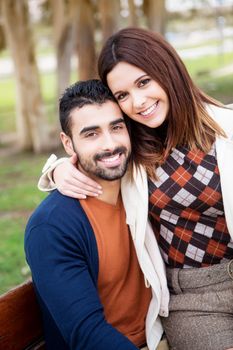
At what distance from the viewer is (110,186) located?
8.84 feet

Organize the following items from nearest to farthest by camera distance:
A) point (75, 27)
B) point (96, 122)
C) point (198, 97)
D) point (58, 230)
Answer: point (58, 230)
point (96, 122)
point (198, 97)
point (75, 27)

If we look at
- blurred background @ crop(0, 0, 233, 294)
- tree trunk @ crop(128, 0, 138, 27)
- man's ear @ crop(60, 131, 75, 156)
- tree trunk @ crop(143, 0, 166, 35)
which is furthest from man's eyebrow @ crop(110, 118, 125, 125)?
tree trunk @ crop(128, 0, 138, 27)

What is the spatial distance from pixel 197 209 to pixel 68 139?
0.65m

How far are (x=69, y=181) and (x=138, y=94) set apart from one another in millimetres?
478

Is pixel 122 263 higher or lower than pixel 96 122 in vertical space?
lower

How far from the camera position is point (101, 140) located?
2.59 meters

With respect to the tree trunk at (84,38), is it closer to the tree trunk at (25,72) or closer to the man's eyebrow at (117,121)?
the tree trunk at (25,72)

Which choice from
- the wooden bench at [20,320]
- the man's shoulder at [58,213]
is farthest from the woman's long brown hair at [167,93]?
the wooden bench at [20,320]

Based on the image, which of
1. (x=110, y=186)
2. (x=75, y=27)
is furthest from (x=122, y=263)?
(x=75, y=27)

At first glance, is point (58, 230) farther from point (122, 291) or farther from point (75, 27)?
point (75, 27)

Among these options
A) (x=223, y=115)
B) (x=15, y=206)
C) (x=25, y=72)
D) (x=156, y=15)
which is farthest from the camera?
(x=156, y=15)

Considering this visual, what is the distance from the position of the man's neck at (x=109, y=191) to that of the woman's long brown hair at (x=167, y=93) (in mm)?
165

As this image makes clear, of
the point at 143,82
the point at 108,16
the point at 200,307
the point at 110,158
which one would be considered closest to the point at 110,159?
the point at 110,158

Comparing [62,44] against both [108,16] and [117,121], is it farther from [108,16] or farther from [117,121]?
[117,121]
